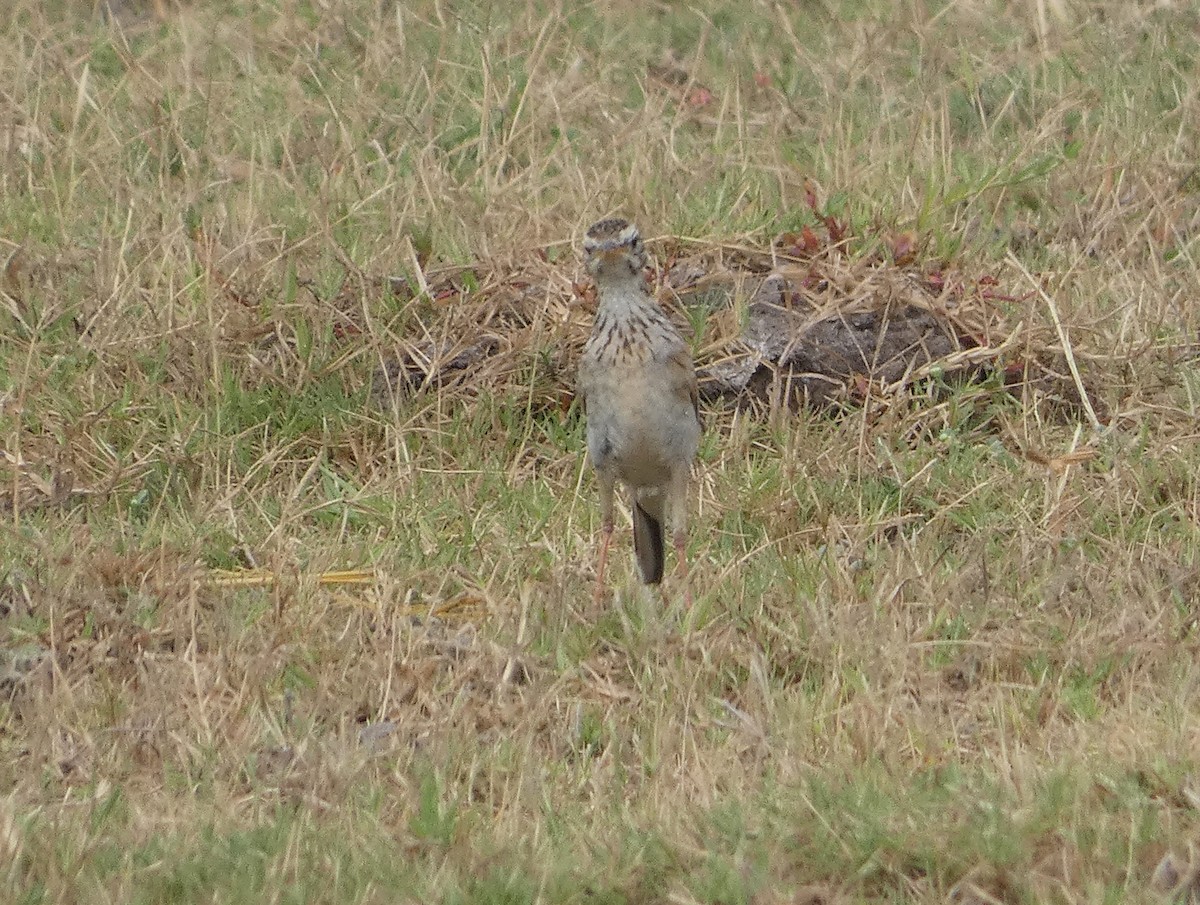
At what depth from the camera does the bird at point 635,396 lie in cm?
656

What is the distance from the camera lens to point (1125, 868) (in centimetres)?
445

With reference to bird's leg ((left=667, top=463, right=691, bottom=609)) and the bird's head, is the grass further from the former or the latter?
the bird's head

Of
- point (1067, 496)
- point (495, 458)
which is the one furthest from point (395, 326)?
point (1067, 496)

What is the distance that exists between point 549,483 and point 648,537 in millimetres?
770

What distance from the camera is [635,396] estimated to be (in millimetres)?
6547

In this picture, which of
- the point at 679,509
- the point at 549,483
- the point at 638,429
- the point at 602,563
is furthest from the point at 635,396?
the point at 549,483

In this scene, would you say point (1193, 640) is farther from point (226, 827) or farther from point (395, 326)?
point (395, 326)

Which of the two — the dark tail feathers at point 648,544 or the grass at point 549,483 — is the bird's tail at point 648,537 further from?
the grass at point 549,483

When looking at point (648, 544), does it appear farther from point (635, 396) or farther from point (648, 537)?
point (635, 396)

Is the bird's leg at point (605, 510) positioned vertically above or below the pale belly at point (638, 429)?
below

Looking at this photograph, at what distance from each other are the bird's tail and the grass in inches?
4.7

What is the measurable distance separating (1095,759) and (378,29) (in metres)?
6.23

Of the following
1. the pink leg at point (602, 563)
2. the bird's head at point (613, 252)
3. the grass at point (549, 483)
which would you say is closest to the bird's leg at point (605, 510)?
the pink leg at point (602, 563)

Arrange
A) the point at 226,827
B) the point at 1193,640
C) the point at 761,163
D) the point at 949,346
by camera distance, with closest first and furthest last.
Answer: the point at 226,827 → the point at 1193,640 → the point at 949,346 → the point at 761,163
